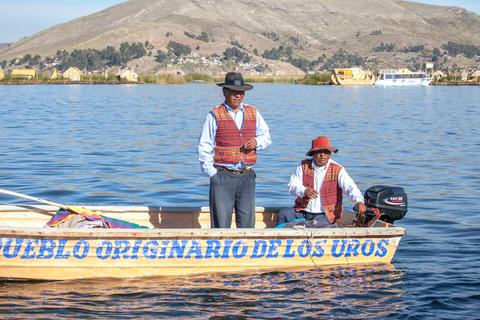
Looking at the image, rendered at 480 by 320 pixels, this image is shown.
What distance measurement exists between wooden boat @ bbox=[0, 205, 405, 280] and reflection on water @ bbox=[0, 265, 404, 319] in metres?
0.14

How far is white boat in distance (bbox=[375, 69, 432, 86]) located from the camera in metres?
124

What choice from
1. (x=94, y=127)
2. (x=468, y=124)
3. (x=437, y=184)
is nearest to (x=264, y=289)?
(x=437, y=184)

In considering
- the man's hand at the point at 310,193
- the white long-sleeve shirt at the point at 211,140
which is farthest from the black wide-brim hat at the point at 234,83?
the man's hand at the point at 310,193

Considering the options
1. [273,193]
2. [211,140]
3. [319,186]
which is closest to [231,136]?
[211,140]

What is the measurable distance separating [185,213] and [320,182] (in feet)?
7.15

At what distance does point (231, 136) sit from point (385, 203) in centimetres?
240

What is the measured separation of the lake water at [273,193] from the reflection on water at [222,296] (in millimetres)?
19

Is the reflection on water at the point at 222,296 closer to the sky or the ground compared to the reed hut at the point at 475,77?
closer to the ground

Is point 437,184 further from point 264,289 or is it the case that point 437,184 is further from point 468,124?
point 468,124

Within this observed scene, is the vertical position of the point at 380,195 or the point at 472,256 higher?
the point at 380,195

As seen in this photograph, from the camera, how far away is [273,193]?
17719 mm

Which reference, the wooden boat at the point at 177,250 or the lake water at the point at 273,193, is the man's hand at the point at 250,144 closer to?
the wooden boat at the point at 177,250

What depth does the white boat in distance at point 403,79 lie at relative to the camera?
123750 millimetres

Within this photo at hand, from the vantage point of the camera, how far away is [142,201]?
16688 millimetres
